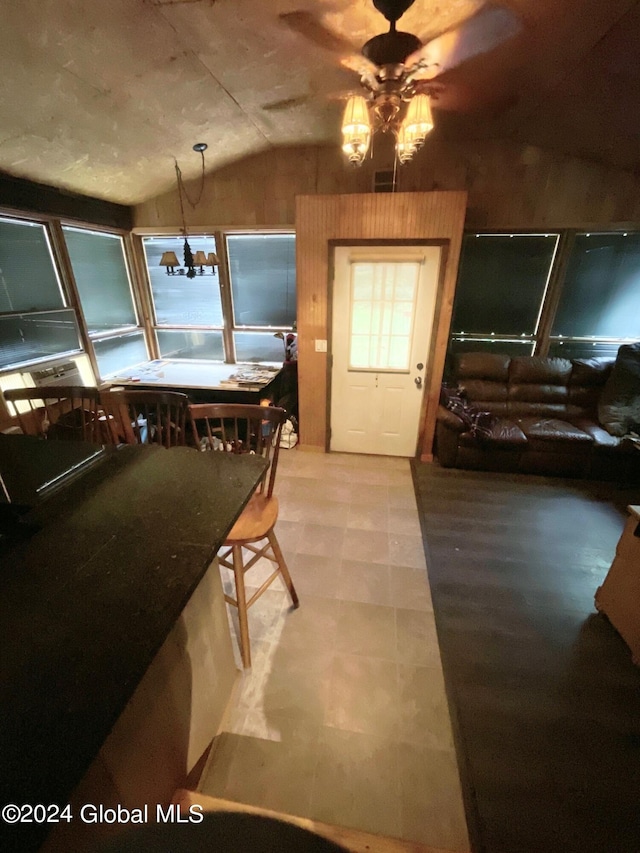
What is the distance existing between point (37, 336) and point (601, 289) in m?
5.33

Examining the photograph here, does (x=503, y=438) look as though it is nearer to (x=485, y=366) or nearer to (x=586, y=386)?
(x=485, y=366)

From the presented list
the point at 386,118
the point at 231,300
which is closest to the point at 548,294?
the point at 386,118

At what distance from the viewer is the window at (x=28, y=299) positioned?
8.99 ft

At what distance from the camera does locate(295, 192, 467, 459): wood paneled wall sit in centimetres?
280

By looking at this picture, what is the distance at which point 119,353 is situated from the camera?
4004 millimetres

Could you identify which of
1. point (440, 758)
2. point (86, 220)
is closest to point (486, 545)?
point (440, 758)

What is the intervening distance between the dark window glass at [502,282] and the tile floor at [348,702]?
101 inches

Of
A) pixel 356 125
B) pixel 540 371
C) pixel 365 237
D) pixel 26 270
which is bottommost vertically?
pixel 540 371

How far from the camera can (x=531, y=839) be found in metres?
1.19

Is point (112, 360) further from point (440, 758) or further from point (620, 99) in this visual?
point (620, 99)

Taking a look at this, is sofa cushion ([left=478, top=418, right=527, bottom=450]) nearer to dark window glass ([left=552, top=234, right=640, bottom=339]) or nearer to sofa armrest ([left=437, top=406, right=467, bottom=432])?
sofa armrest ([left=437, top=406, right=467, bottom=432])

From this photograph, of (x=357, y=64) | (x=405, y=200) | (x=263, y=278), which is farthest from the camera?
(x=263, y=278)

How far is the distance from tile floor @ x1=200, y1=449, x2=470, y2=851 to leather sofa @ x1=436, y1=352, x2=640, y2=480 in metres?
1.20

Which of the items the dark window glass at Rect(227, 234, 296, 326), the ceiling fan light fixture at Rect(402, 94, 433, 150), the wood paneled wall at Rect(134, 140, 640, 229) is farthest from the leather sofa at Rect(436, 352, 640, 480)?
the ceiling fan light fixture at Rect(402, 94, 433, 150)
